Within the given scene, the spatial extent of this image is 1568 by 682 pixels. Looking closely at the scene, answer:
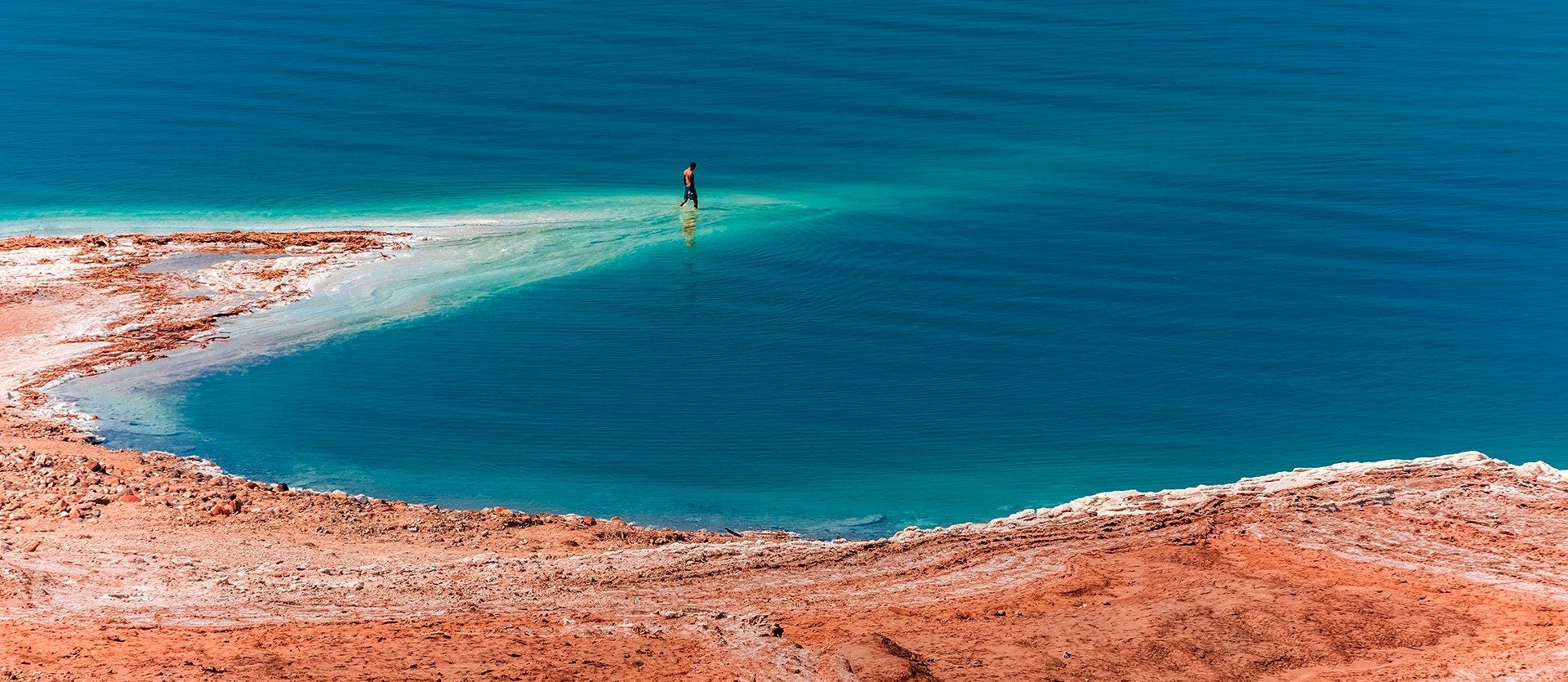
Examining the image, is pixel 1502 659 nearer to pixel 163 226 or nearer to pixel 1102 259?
pixel 1102 259

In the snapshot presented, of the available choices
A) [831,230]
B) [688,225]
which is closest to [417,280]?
[688,225]

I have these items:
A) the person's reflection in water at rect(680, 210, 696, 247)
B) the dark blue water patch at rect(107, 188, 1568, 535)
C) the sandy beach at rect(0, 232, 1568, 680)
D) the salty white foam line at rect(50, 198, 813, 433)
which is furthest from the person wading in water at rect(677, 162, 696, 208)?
the sandy beach at rect(0, 232, 1568, 680)

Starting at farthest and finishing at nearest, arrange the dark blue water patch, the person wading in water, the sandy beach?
the person wading in water < the dark blue water patch < the sandy beach

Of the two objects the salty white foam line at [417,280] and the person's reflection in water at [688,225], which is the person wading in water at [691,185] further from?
the salty white foam line at [417,280]

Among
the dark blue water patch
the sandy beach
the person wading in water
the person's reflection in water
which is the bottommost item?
the sandy beach

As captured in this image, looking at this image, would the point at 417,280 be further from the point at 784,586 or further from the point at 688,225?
the point at 784,586

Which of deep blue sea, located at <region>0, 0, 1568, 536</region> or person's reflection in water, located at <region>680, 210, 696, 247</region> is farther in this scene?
person's reflection in water, located at <region>680, 210, 696, 247</region>

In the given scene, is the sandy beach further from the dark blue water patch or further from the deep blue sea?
the deep blue sea
